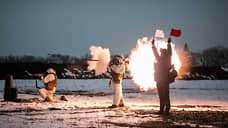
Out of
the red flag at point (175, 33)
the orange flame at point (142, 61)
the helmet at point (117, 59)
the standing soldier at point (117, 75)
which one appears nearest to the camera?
the red flag at point (175, 33)

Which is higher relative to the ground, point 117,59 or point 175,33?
point 175,33

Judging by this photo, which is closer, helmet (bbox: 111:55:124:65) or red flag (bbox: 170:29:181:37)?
red flag (bbox: 170:29:181:37)

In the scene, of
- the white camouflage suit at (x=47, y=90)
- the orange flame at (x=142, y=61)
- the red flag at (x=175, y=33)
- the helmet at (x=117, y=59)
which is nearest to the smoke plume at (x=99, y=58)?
the orange flame at (x=142, y=61)

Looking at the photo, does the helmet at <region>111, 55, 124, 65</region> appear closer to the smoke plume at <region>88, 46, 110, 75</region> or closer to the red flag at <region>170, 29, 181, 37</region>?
the smoke plume at <region>88, 46, 110, 75</region>

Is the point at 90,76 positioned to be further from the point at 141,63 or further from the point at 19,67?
the point at 141,63

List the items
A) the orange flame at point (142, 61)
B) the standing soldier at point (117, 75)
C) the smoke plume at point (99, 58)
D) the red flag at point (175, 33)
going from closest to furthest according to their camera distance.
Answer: the red flag at point (175, 33) < the standing soldier at point (117, 75) < the orange flame at point (142, 61) < the smoke plume at point (99, 58)

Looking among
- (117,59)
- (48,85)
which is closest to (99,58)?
(117,59)

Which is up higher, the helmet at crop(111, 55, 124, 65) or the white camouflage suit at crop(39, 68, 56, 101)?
the helmet at crop(111, 55, 124, 65)

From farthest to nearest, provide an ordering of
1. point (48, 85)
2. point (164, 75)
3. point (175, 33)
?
point (48, 85)
point (175, 33)
point (164, 75)

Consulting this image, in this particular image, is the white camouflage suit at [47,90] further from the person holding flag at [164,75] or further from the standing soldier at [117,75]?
the person holding flag at [164,75]

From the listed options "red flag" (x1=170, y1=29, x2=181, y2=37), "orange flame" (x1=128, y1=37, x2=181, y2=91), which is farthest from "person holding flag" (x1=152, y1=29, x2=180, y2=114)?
"orange flame" (x1=128, y1=37, x2=181, y2=91)

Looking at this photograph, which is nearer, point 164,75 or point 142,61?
point 164,75

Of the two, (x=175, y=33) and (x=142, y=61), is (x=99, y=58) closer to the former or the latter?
(x=142, y=61)

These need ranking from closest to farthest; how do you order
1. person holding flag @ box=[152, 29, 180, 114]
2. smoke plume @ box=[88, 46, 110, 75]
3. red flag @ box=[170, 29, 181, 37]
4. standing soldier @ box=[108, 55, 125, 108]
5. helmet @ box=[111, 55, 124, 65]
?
person holding flag @ box=[152, 29, 180, 114], red flag @ box=[170, 29, 181, 37], standing soldier @ box=[108, 55, 125, 108], helmet @ box=[111, 55, 124, 65], smoke plume @ box=[88, 46, 110, 75]
